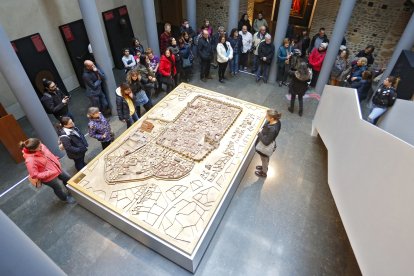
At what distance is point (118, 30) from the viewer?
32.1ft

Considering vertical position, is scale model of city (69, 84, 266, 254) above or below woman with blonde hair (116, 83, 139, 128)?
below

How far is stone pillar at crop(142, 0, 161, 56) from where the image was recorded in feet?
26.2

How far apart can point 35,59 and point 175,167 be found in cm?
559

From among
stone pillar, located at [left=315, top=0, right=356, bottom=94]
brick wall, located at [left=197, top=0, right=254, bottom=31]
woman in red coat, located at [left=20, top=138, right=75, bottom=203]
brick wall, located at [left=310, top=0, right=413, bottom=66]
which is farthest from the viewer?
brick wall, located at [left=197, top=0, right=254, bottom=31]

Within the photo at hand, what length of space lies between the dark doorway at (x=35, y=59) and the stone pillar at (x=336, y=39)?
8438mm

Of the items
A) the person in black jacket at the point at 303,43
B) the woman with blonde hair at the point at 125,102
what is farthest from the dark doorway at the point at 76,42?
the person in black jacket at the point at 303,43

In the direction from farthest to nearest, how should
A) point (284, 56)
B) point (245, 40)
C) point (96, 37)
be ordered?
point (245, 40) → point (284, 56) → point (96, 37)

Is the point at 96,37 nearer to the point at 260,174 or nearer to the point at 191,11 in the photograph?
the point at 191,11

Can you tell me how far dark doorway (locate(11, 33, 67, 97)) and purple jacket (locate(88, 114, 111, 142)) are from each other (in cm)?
339

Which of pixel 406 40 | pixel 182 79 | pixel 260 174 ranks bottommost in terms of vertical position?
pixel 260 174

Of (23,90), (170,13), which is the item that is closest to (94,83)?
(23,90)

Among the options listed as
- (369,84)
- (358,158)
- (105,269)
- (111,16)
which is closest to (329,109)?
(369,84)

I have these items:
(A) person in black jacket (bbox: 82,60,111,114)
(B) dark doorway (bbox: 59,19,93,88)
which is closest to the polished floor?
(A) person in black jacket (bbox: 82,60,111,114)

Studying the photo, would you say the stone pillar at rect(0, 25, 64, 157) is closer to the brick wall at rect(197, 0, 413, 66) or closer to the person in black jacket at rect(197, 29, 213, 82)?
the person in black jacket at rect(197, 29, 213, 82)
